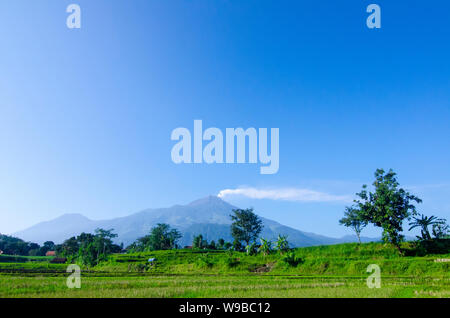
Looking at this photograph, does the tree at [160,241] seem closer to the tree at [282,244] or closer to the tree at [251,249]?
the tree at [251,249]

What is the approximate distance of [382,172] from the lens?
49.8 m

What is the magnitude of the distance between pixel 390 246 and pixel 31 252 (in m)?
132

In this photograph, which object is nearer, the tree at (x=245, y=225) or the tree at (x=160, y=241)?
the tree at (x=245, y=225)

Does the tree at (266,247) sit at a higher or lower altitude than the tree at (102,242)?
higher

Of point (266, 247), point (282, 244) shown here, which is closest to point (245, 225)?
point (266, 247)

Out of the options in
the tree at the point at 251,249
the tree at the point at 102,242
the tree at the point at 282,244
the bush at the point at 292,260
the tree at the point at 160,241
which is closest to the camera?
the bush at the point at 292,260

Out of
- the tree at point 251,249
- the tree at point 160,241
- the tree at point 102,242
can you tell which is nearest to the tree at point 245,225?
the tree at point 160,241

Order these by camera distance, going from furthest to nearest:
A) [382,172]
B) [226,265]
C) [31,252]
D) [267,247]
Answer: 1. [31,252]
2. [267,247]
3. [382,172]
4. [226,265]

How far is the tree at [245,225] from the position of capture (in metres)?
90.2

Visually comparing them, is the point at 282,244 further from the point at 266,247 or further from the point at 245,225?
the point at 245,225

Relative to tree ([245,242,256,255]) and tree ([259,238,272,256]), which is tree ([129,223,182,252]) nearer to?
tree ([245,242,256,255])
